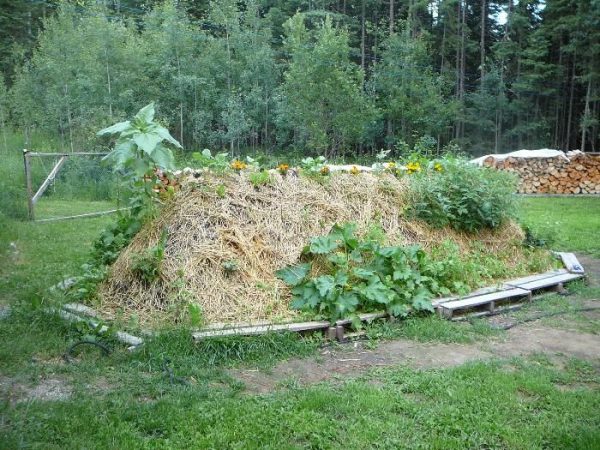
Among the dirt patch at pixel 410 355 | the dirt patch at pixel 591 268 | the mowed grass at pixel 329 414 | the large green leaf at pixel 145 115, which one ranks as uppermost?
the large green leaf at pixel 145 115

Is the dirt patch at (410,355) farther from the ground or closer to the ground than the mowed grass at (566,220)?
farther from the ground

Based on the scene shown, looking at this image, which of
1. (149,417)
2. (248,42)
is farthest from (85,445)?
(248,42)

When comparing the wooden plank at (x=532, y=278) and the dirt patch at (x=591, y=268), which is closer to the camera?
the wooden plank at (x=532, y=278)

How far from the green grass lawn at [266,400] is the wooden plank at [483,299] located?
0.36 meters

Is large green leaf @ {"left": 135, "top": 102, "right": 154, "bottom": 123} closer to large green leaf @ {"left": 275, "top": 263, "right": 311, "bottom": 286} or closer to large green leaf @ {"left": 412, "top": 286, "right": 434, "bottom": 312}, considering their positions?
large green leaf @ {"left": 275, "top": 263, "right": 311, "bottom": 286}

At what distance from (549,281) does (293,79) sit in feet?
52.2

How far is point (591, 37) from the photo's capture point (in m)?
19.9

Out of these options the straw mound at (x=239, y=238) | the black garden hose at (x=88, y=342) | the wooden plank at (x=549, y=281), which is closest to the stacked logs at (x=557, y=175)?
the wooden plank at (x=549, y=281)

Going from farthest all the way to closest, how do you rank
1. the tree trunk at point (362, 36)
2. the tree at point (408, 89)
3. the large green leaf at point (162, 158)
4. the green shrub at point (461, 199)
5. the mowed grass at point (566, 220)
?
the tree trunk at point (362, 36) < the tree at point (408, 89) < the mowed grass at point (566, 220) < the green shrub at point (461, 199) < the large green leaf at point (162, 158)

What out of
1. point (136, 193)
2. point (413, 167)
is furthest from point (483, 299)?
point (136, 193)

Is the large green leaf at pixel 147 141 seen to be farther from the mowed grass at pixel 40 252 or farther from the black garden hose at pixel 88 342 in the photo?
the black garden hose at pixel 88 342

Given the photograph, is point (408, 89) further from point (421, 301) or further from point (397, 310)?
point (397, 310)

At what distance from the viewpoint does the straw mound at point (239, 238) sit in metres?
4.34

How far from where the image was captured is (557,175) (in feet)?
49.6
